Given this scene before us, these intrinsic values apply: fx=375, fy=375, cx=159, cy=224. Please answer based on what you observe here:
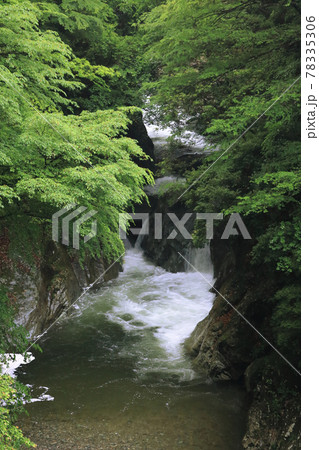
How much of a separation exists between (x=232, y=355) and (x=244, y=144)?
14.6 feet

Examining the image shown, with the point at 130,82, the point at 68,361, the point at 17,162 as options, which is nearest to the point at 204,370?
the point at 68,361

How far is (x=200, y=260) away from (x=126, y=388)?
8.34m

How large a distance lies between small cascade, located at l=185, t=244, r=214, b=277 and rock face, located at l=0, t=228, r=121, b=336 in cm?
535

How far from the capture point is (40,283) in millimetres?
9188

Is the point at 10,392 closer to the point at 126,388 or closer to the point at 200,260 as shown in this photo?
the point at 126,388

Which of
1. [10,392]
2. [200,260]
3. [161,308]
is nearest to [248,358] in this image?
[10,392]

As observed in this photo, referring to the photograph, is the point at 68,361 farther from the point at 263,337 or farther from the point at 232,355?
the point at 263,337

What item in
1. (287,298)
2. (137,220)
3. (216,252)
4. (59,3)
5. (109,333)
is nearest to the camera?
(287,298)

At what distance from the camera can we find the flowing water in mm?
6094

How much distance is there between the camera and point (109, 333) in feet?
33.7

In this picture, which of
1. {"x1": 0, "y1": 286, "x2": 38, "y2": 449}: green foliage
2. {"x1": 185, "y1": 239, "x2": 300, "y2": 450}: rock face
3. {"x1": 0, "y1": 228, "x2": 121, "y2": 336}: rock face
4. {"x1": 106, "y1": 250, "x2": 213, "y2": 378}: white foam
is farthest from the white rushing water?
{"x1": 0, "y1": 286, "x2": 38, "y2": 449}: green foliage

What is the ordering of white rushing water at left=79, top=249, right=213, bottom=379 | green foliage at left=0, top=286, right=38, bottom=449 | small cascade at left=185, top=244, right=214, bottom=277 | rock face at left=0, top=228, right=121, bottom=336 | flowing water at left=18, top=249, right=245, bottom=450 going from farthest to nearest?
1. small cascade at left=185, top=244, right=214, bottom=277
2. white rushing water at left=79, top=249, right=213, bottom=379
3. rock face at left=0, top=228, right=121, bottom=336
4. flowing water at left=18, top=249, right=245, bottom=450
5. green foliage at left=0, top=286, right=38, bottom=449

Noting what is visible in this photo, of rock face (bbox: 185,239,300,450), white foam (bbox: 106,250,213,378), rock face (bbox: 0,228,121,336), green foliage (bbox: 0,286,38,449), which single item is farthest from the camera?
white foam (bbox: 106,250,213,378)

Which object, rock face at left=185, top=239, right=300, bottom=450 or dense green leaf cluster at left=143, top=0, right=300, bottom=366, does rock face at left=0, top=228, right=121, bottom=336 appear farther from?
dense green leaf cluster at left=143, top=0, right=300, bottom=366
